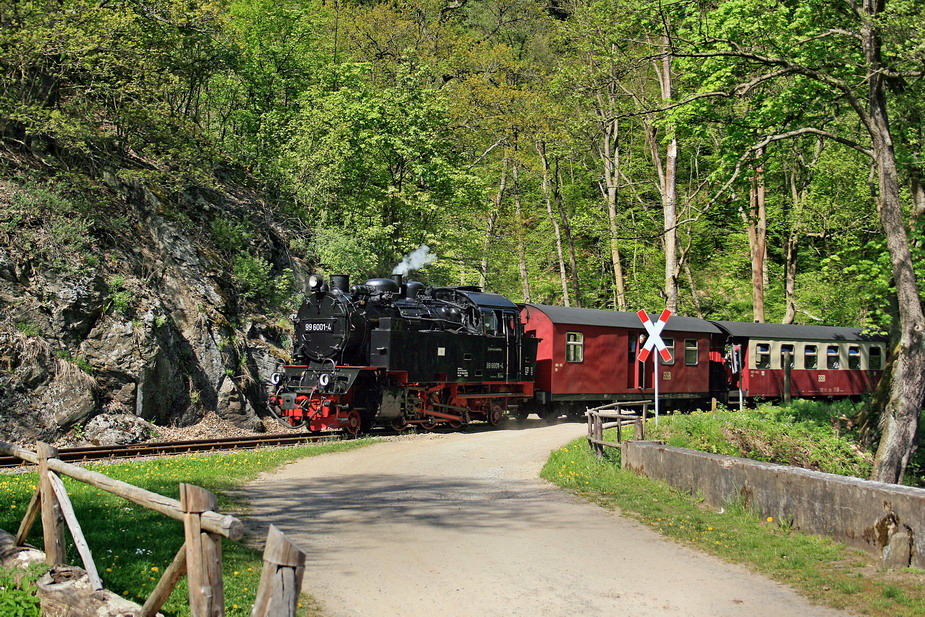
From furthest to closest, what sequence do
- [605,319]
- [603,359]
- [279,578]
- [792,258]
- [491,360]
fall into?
1. [792,258]
2. [605,319]
3. [603,359]
4. [491,360]
5. [279,578]

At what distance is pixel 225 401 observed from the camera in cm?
1875

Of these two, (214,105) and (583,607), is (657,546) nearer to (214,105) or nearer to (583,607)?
(583,607)

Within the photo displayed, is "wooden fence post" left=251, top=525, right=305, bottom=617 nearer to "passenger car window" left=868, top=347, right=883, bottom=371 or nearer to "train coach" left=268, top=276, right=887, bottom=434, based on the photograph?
"train coach" left=268, top=276, right=887, bottom=434

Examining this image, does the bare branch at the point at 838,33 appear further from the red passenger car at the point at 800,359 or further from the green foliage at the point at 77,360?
the green foliage at the point at 77,360

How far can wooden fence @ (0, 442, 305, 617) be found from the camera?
4219mm

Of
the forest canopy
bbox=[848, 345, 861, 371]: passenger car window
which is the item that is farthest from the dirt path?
bbox=[848, 345, 861, 371]: passenger car window

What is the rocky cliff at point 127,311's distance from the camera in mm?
15555

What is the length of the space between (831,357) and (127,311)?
23.6 m

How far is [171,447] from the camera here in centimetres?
1459

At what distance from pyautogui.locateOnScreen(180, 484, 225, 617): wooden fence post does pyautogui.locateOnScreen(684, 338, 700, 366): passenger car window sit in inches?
837

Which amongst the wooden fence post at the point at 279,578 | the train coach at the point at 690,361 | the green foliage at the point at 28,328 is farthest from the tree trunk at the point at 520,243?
the wooden fence post at the point at 279,578

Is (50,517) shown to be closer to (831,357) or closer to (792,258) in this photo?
(831,357)

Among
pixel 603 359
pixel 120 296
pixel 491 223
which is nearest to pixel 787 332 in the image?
pixel 603 359

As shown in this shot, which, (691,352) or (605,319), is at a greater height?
(605,319)
